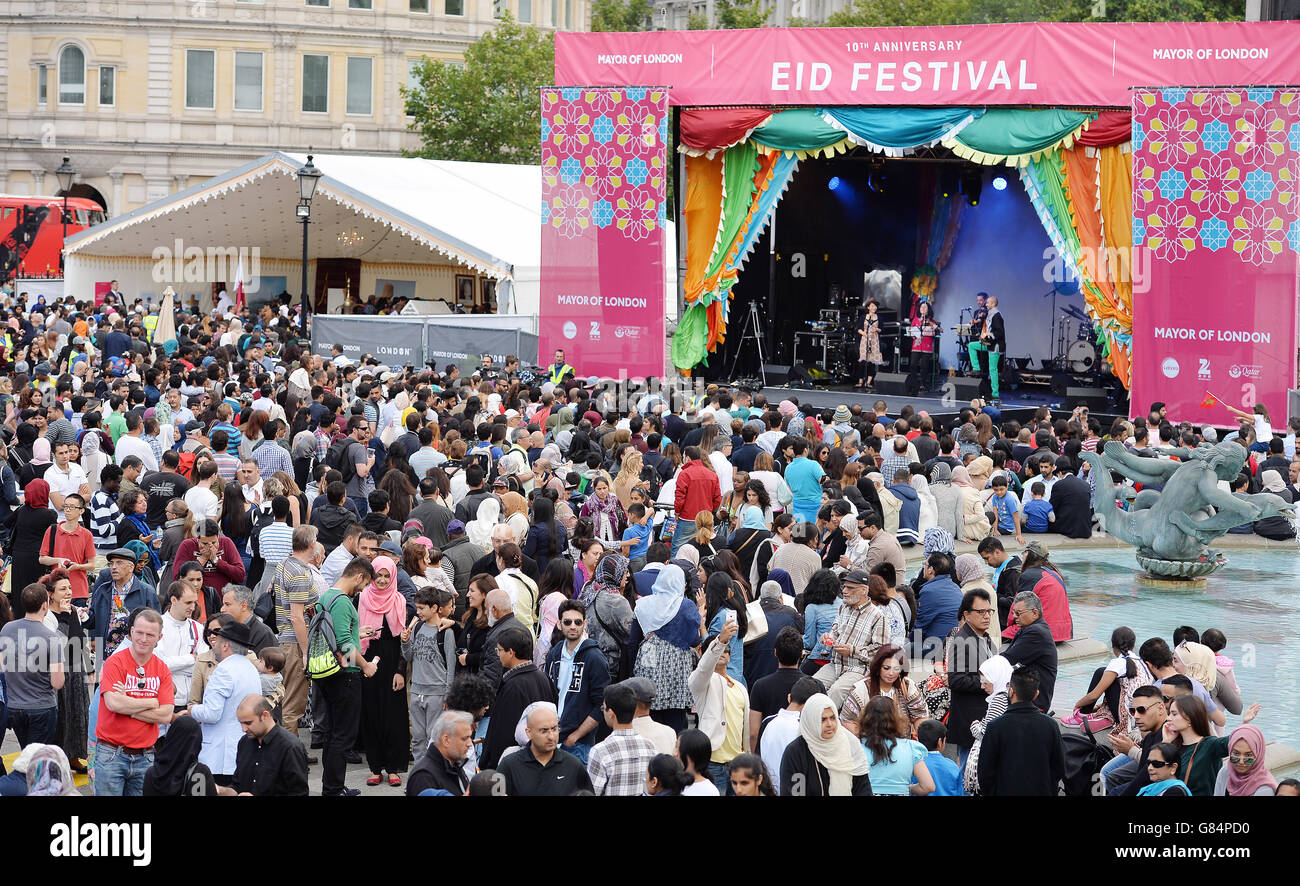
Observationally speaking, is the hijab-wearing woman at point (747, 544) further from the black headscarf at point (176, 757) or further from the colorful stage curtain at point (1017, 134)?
the colorful stage curtain at point (1017, 134)

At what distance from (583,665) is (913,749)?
6.11 ft

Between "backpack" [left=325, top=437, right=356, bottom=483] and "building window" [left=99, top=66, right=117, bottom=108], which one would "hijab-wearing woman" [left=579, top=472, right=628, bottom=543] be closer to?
"backpack" [left=325, top=437, right=356, bottom=483]

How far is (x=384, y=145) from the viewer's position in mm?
53812

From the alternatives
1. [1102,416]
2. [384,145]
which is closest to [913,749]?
[1102,416]

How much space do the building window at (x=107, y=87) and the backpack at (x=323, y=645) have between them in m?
47.6

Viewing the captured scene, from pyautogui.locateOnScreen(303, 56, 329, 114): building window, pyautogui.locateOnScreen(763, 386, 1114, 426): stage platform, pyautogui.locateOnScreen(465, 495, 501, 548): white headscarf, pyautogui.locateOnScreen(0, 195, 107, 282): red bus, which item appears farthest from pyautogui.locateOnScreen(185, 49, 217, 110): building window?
pyautogui.locateOnScreen(465, 495, 501, 548): white headscarf

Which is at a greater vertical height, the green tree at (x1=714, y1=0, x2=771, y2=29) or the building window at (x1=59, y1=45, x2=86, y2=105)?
the green tree at (x1=714, y1=0, x2=771, y2=29)

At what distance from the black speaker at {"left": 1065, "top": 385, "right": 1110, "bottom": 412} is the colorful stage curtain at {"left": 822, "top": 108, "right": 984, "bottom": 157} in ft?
14.8

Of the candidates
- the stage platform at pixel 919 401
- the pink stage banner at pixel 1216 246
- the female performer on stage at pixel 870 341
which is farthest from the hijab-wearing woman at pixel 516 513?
the female performer on stage at pixel 870 341

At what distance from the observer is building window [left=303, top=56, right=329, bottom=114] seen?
53.0 m

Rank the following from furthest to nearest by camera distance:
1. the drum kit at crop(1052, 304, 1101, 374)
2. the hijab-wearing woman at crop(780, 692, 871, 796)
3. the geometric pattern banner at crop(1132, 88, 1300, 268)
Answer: the drum kit at crop(1052, 304, 1101, 374) → the geometric pattern banner at crop(1132, 88, 1300, 268) → the hijab-wearing woman at crop(780, 692, 871, 796)

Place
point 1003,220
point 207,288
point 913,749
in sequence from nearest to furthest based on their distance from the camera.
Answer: point 913,749, point 1003,220, point 207,288

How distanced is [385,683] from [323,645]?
0.61 m
